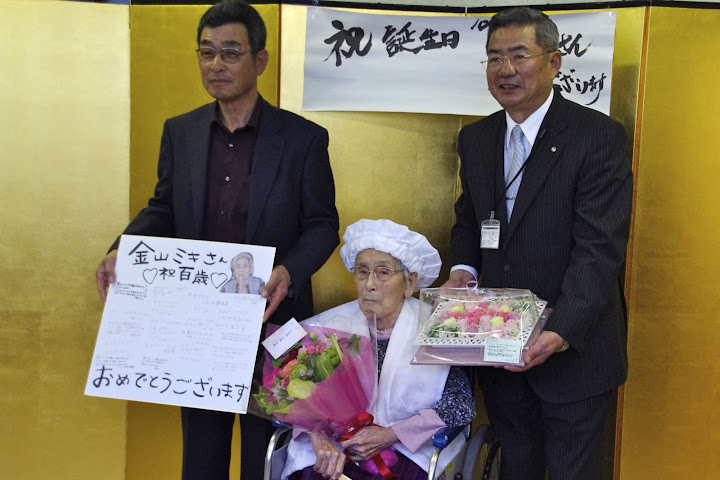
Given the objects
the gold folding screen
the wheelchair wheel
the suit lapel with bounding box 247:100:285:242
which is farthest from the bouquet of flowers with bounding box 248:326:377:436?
the gold folding screen

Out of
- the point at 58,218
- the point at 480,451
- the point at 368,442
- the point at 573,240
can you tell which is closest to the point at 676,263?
the point at 573,240

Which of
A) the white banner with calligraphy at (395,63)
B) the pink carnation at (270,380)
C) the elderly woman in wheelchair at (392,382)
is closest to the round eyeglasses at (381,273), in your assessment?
the elderly woman in wheelchair at (392,382)

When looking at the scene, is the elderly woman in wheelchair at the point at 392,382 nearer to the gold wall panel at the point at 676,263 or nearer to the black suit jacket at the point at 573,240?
the black suit jacket at the point at 573,240

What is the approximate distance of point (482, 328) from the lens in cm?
258

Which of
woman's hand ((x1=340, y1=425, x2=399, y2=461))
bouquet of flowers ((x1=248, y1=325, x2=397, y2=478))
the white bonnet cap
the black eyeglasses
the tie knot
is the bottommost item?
woman's hand ((x1=340, y1=425, x2=399, y2=461))

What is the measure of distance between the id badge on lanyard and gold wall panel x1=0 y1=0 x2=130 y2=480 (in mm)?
1889

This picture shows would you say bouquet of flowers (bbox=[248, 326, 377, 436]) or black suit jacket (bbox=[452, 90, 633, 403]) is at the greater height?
black suit jacket (bbox=[452, 90, 633, 403])

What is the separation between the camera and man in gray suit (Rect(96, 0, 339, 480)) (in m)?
3.03

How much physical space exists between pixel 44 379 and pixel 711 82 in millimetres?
3463

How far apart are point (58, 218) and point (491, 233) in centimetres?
219

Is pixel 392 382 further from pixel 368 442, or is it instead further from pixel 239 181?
pixel 239 181

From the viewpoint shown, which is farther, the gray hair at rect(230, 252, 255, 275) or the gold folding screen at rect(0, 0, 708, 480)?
the gold folding screen at rect(0, 0, 708, 480)

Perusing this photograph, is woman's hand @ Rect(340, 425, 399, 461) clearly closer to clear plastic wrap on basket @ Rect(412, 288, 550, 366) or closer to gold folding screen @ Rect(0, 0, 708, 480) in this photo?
clear plastic wrap on basket @ Rect(412, 288, 550, 366)

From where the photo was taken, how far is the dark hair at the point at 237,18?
301 cm
